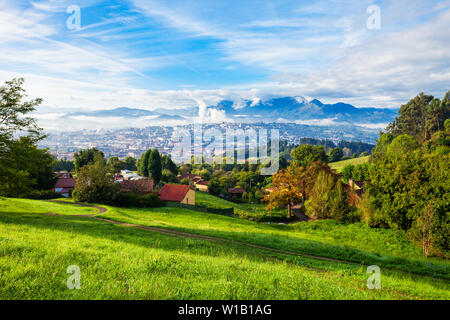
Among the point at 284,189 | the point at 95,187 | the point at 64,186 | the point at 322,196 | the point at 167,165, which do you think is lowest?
the point at 64,186

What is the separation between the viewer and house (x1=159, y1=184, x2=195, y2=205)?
47281 mm

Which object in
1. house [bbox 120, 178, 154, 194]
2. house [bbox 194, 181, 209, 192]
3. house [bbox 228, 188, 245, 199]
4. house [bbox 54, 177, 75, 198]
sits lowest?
house [bbox 228, 188, 245, 199]

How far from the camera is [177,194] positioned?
48.1 metres

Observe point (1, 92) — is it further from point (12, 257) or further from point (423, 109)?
point (423, 109)

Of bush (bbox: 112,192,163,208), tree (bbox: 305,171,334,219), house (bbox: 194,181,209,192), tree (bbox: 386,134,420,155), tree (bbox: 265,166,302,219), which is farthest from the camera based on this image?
house (bbox: 194,181,209,192)

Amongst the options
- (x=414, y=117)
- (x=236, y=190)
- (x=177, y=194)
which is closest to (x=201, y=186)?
(x=236, y=190)

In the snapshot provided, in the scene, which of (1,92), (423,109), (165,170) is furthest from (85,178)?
(423,109)

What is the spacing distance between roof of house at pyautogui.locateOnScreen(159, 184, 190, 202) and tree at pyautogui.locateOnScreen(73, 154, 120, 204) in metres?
10.2

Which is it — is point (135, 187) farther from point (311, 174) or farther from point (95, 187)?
point (311, 174)

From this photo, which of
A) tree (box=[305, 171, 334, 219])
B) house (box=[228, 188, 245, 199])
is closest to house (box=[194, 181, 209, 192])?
house (box=[228, 188, 245, 199])

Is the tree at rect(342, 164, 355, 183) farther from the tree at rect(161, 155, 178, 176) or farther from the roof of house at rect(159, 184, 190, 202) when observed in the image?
the tree at rect(161, 155, 178, 176)

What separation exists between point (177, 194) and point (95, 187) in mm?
14899

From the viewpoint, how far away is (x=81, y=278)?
5.18 m
